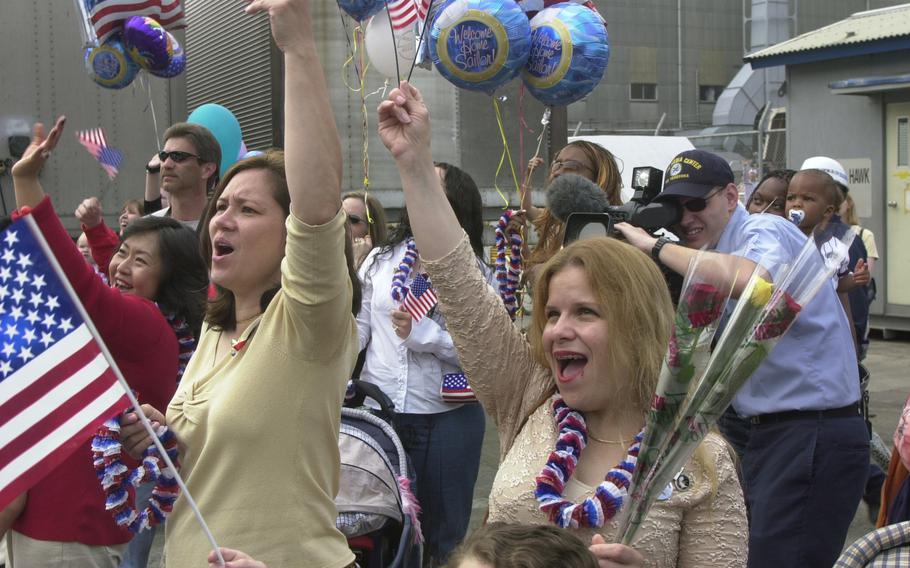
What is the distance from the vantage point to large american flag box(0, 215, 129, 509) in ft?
6.21

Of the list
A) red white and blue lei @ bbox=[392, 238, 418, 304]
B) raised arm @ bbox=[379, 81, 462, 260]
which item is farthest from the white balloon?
raised arm @ bbox=[379, 81, 462, 260]

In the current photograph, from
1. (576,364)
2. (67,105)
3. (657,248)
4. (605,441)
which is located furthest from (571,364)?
(67,105)

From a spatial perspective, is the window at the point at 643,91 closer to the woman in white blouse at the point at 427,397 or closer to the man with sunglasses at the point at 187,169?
the man with sunglasses at the point at 187,169

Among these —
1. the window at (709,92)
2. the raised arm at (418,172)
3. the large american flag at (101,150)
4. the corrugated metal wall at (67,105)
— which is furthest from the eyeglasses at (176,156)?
the window at (709,92)

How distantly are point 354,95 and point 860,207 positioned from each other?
285 inches

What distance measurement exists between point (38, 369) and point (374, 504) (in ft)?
4.89

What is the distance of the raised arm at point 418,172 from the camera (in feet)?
8.20

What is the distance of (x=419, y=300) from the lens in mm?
4480

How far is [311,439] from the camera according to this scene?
239 centimetres

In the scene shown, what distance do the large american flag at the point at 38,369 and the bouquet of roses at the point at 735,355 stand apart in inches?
40.6

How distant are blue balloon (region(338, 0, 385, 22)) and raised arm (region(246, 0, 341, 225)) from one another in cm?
246

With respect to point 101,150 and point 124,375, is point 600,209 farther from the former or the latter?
point 101,150

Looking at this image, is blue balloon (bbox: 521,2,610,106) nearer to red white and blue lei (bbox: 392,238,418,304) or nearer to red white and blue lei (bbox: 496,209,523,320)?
red white and blue lei (bbox: 496,209,523,320)

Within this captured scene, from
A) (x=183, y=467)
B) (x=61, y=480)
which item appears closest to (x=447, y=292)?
(x=183, y=467)
